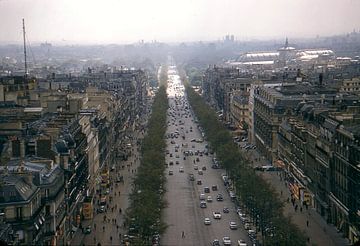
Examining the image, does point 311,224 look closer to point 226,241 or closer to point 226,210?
point 226,210

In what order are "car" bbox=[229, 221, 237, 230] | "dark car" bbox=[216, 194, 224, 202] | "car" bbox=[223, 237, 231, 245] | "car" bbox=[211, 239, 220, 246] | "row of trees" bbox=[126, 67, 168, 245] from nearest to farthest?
"row of trees" bbox=[126, 67, 168, 245] → "car" bbox=[211, 239, 220, 246] → "car" bbox=[223, 237, 231, 245] → "car" bbox=[229, 221, 237, 230] → "dark car" bbox=[216, 194, 224, 202]

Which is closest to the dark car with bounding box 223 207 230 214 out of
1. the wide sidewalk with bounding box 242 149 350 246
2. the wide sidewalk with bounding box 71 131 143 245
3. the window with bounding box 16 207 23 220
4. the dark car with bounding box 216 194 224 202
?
the dark car with bounding box 216 194 224 202

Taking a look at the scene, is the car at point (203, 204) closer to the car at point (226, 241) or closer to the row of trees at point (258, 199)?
the row of trees at point (258, 199)

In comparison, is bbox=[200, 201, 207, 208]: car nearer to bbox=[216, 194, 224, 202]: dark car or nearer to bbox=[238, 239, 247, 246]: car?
bbox=[216, 194, 224, 202]: dark car

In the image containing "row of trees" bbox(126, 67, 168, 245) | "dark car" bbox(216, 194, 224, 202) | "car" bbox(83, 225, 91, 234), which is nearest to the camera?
"row of trees" bbox(126, 67, 168, 245)

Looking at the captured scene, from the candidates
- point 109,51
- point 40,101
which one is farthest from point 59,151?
point 109,51

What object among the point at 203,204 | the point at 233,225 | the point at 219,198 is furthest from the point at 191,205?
the point at 233,225

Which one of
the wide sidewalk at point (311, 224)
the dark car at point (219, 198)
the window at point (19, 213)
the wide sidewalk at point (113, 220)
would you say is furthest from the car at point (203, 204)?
the window at point (19, 213)
